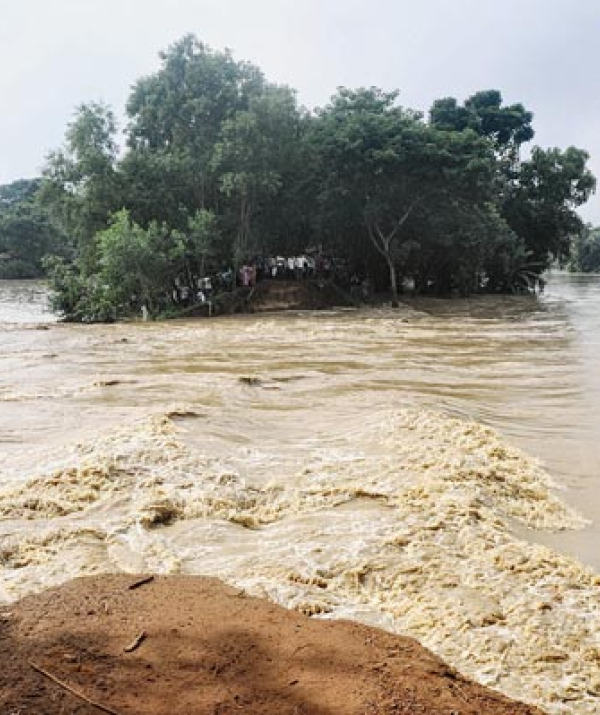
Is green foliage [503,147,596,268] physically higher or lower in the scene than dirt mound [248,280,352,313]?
higher

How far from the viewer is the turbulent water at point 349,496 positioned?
333 centimetres

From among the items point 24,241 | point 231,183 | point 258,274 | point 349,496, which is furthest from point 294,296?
point 24,241

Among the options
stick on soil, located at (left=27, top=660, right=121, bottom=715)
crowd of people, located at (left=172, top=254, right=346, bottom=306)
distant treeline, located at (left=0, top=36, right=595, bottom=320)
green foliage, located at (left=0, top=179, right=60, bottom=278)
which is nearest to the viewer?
stick on soil, located at (left=27, top=660, right=121, bottom=715)

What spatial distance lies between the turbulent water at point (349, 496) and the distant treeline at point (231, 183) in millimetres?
11088

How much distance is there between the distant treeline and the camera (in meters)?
20.3

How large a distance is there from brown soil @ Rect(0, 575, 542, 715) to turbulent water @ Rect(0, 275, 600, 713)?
0.26m

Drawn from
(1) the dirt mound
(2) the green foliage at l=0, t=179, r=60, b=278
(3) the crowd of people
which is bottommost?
(1) the dirt mound

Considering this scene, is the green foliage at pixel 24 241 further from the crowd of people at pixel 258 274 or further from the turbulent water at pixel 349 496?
the turbulent water at pixel 349 496

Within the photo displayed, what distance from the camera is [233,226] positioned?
2242cm

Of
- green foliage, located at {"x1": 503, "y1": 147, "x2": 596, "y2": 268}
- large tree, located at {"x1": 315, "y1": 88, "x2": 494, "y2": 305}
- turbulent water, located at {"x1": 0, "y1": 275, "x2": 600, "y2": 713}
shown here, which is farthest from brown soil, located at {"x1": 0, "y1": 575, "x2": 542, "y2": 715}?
green foliage, located at {"x1": 503, "y1": 147, "x2": 596, "y2": 268}

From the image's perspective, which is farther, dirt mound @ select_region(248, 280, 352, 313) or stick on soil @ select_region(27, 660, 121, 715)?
dirt mound @ select_region(248, 280, 352, 313)

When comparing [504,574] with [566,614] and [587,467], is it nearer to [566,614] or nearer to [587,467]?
[566,614]

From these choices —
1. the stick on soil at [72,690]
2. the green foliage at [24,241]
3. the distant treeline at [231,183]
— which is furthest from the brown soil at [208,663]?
the green foliage at [24,241]

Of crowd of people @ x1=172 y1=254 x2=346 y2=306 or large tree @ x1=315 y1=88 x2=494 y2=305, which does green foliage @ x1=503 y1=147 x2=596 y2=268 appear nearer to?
large tree @ x1=315 y1=88 x2=494 y2=305
